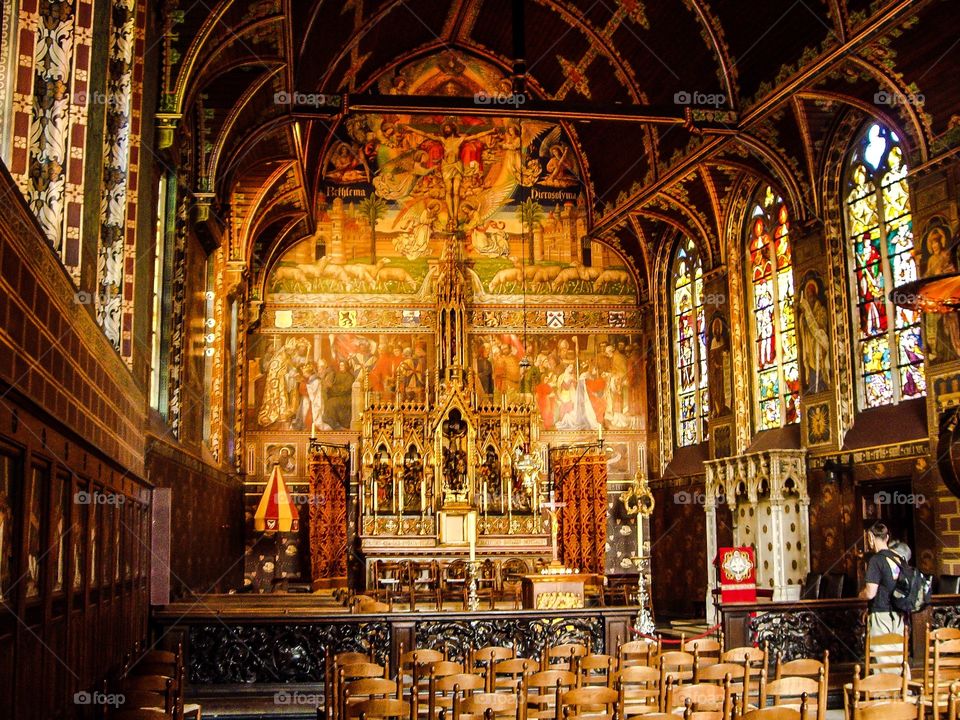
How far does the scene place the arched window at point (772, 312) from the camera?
2014cm

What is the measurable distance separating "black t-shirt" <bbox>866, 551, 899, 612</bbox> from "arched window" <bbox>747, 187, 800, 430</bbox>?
8632 mm

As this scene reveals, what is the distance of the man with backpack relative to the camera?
10938 millimetres

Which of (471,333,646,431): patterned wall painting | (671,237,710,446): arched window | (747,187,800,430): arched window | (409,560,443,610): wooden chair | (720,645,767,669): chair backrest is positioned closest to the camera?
(720,645,767,669): chair backrest

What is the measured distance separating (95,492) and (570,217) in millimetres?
18711

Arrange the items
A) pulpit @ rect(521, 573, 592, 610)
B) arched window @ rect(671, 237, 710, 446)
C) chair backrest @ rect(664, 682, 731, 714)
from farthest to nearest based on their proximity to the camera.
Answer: arched window @ rect(671, 237, 710, 446) < pulpit @ rect(521, 573, 592, 610) < chair backrest @ rect(664, 682, 731, 714)

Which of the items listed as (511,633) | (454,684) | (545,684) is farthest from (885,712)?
(511,633)

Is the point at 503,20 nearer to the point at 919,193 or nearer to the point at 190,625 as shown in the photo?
the point at 919,193

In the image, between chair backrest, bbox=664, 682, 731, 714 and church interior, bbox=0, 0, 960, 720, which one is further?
church interior, bbox=0, 0, 960, 720

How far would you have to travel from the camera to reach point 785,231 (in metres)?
20.5

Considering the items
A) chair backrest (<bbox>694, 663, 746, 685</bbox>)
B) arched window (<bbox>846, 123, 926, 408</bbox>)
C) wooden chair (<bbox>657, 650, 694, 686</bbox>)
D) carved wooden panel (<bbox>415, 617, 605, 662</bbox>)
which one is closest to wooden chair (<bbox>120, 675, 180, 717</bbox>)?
wooden chair (<bbox>657, 650, 694, 686</bbox>)

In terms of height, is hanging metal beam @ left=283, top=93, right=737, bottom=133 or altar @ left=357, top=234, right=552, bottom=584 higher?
hanging metal beam @ left=283, top=93, right=737, bottom=133

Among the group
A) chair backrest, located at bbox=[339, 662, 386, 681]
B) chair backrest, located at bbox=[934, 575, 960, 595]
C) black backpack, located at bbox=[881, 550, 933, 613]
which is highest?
black backpack, located at bbox=[881, 550, 933, 613]

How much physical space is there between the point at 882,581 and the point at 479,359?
49.7 ft

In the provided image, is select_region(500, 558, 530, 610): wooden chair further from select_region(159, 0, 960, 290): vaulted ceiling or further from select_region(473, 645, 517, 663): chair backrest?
select_region(473, 645, 517, 663): chair backrest
